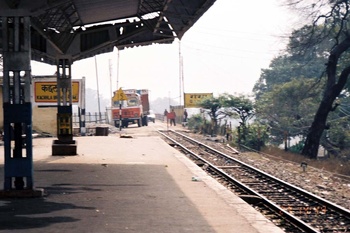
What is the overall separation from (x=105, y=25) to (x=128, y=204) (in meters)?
14.0

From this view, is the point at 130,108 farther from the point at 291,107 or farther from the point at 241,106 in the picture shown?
the point at 241,106

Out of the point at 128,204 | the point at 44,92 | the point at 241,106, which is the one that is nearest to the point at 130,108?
the point at 241,106

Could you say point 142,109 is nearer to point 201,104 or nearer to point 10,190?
point 201,104

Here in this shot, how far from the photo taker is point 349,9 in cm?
3900

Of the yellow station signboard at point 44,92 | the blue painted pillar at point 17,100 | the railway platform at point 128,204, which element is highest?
the yellow station signboard at point 44,92

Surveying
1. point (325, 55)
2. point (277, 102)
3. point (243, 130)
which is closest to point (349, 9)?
point (243, 130)

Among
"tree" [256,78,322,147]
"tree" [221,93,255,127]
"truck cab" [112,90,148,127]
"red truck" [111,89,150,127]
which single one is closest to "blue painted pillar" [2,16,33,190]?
"tree" [221,93,255,127]

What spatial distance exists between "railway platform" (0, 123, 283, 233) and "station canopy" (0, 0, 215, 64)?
487 centimetres

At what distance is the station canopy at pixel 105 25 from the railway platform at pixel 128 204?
4.87m

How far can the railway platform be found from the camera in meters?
9.77

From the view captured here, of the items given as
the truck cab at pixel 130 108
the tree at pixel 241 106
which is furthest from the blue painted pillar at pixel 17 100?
the truck cab at pixel 130 108

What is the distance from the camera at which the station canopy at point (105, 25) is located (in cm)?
2060

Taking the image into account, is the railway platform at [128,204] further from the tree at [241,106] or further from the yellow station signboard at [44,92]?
the tree at [241,106]

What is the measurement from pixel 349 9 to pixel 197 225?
3191cm
